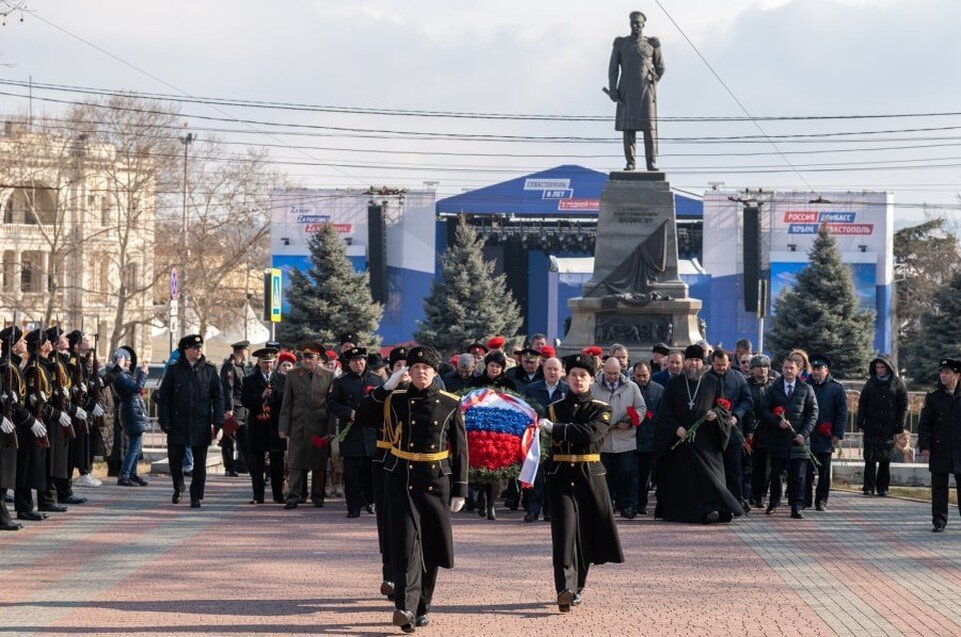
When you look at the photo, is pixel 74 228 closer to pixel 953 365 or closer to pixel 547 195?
pixel 547 195

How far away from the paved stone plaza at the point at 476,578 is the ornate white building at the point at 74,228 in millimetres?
41658

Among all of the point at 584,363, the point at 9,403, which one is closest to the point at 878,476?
the point at 584,363

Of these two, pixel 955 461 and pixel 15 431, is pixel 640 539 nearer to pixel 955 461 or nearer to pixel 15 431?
pixel 955 461

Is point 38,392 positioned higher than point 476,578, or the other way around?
point 38,392

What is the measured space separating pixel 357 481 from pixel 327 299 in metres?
48.4

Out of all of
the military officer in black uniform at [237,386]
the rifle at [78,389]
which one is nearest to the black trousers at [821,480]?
the military officer in black uniform at [237,386]

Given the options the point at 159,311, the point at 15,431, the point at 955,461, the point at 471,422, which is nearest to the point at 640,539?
the point at 471,422

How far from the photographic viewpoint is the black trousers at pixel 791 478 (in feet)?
66.3

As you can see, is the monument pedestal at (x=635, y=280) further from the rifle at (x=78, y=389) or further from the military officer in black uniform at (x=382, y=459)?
the military officer in black uniform at (x=382, y=459)

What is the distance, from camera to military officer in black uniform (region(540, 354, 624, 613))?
12.8 meters

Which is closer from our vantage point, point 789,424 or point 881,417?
point 789,424

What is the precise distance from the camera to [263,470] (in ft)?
69.8

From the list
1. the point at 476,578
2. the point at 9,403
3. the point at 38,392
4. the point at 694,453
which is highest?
the point at 38,392

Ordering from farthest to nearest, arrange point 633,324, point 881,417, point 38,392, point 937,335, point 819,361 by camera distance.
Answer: point 937,335, point 633,324, point 881,417, point 819,361, point 38,392
